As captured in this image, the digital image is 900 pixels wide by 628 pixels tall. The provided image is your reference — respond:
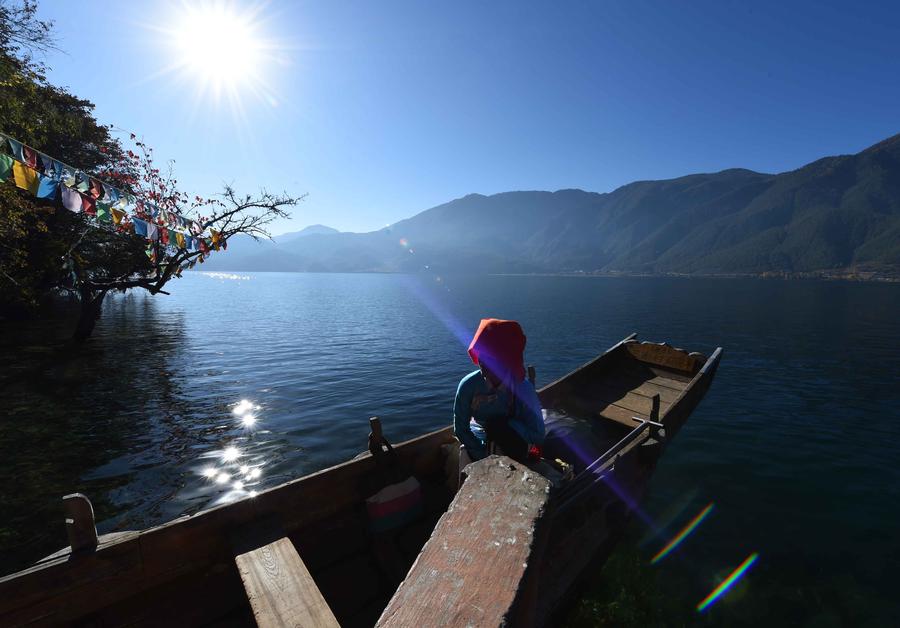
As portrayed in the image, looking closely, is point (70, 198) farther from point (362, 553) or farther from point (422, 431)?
point (362, 553)

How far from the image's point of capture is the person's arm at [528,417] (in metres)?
4.86

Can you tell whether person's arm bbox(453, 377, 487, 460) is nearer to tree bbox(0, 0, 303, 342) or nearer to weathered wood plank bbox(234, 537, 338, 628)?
weathered wood plank bbox(234, 537, 338, 628)

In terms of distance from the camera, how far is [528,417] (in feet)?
16.1

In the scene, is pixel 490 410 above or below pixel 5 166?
below

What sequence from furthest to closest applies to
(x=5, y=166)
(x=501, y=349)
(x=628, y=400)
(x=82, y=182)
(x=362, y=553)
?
(x=82, y=182) < (x=628, y=400) < (x=5, y=166) < (x=362, y=553) < (x=501, y=349)

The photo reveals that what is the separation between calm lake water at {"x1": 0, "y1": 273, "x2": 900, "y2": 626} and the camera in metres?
7.11

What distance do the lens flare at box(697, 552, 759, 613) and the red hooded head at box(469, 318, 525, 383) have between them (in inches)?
222

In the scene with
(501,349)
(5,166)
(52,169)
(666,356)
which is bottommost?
(666,356)

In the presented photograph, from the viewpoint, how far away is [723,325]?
3853 cm

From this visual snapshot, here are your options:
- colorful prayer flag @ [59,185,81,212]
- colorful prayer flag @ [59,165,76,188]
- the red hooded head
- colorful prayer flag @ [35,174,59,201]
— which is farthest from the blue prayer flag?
the red hooded head

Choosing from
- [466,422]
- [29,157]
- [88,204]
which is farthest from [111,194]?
[466,422]

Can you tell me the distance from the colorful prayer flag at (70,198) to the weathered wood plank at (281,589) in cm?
1450

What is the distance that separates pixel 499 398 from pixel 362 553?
3.24m

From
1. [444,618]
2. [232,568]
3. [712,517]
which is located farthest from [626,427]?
[444,618]
